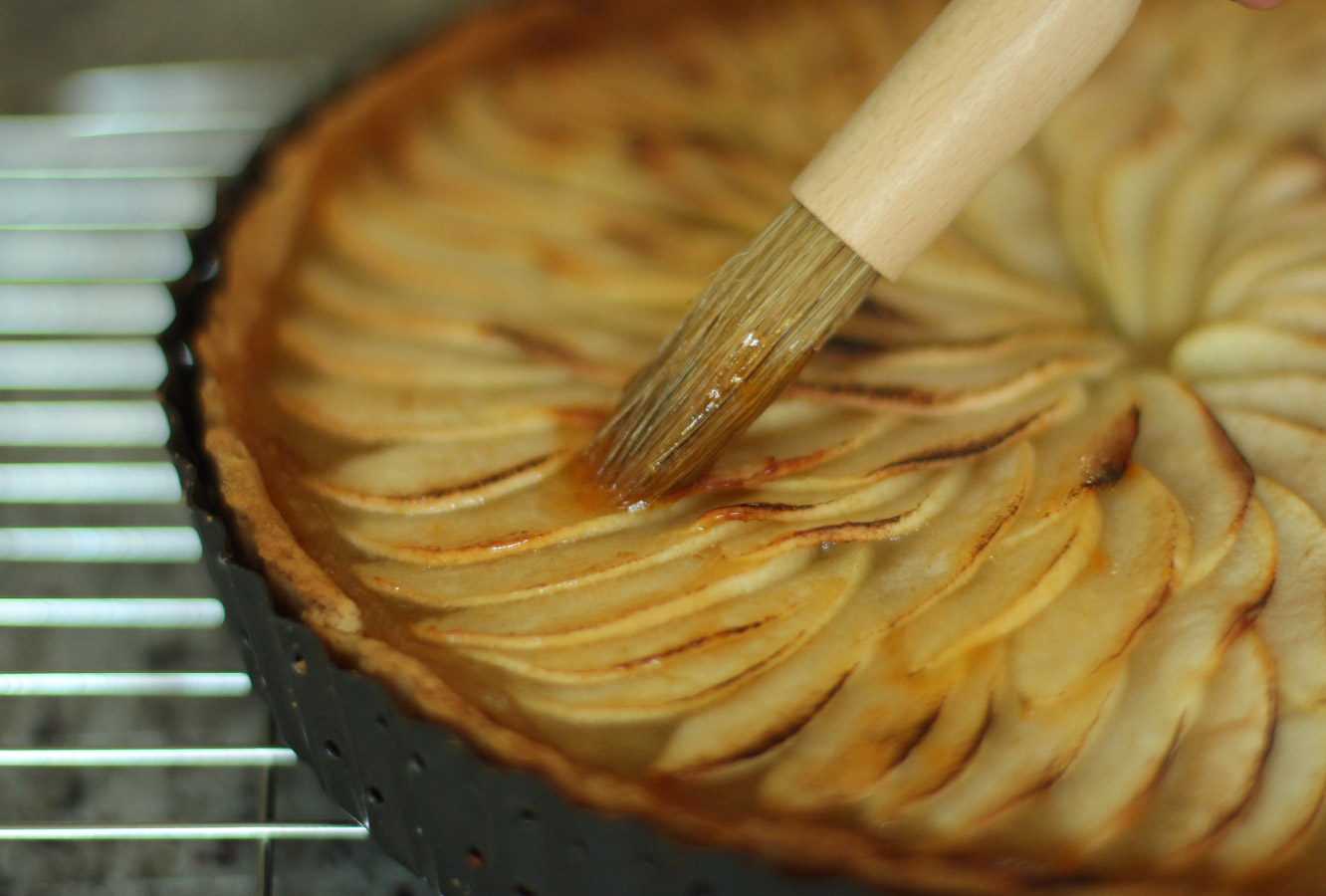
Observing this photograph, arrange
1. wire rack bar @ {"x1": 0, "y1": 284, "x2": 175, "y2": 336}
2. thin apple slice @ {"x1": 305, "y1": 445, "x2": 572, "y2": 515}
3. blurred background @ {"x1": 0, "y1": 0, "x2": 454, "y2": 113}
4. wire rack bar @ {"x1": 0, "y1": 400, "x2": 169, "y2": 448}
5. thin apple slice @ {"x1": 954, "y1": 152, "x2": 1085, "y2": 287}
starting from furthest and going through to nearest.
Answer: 1. blurred background @ {"x1": 0, "y1": 0, "x2": 454, "y2": 113}
2. wire rack bar @ {"x1": 0, "y1": 284, "x2": 175, "y2": 336}
3. wire rack bar @ {"x1": 0, "y1": 400, "x2": 169, "y2": 448}
4. thin apple slice @ {"x1": 954, "y1": 152, "x2": 1085, "y2": 287}
5. thin apple slice @ {"x1": 305, "y1": 445, "x2": 572, "y2": 515}

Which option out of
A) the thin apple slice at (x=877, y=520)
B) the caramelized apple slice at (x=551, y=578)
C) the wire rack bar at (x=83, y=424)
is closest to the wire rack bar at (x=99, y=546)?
the wire rack bar at (x=83, y=424)

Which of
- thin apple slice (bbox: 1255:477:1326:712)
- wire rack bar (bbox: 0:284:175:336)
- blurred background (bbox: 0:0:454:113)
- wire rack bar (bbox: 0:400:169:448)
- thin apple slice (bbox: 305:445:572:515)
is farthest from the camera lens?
blurred background (bbox: 0:0:454:113)

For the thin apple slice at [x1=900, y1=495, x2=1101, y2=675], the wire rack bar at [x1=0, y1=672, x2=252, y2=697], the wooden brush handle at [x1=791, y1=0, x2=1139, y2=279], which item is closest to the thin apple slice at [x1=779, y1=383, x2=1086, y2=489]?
the thin apple slice at [x1=900, y1=495, x2=1101, y2=675]

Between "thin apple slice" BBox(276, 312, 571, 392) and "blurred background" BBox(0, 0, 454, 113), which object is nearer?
"thin apple slice" BBox(276, 312, 571, 392)

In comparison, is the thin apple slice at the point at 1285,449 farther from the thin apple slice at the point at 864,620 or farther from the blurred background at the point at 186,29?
the blurred background at the point at 186,29

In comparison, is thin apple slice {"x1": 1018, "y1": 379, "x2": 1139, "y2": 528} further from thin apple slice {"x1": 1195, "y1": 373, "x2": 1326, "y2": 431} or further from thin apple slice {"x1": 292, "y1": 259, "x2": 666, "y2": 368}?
thin apple slice {"x1": 292, "y1": 259, "x2": 666, "y2": 368}

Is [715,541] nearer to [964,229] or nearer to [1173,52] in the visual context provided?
[964,229]

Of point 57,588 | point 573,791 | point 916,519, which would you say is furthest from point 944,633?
point 57,588
